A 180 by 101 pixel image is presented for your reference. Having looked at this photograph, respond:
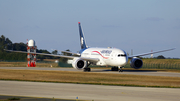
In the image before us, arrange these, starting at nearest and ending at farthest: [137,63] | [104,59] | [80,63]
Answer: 1. [80,63]
2. [104,59]
3. [137,63]

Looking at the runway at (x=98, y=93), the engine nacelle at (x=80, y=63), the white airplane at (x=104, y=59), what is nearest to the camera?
the runway at (x=98, y=93)

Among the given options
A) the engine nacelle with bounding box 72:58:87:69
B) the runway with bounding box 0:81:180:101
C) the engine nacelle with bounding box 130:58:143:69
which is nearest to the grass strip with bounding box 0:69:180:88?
the runway with bounding box 0:81:180:101

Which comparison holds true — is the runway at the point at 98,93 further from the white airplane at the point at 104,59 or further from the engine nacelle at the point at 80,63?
the engine nacelle at the point at 80,63

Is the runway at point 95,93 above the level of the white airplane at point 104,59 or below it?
below

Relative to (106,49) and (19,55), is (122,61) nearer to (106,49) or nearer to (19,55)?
(106,49)

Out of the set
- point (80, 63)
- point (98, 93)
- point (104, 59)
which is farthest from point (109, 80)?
point (104, 59)

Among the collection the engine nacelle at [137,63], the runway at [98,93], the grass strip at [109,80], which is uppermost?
the engine nacelle at [137,63]

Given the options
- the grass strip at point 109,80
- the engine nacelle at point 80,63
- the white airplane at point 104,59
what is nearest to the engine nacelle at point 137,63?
the white airplane at point 104,59

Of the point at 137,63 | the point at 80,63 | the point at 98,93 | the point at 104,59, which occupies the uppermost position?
the point at 104,59

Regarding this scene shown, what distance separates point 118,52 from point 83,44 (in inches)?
647

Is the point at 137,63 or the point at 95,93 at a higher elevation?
the point at 137,63

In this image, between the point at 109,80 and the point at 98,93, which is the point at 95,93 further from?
the point at 109,80

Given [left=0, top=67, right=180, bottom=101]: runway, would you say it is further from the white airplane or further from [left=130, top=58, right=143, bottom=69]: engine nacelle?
[left=130, top=58, right=143, bottom=69]: engine nacelle

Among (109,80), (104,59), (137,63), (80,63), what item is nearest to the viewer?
(109,80)
